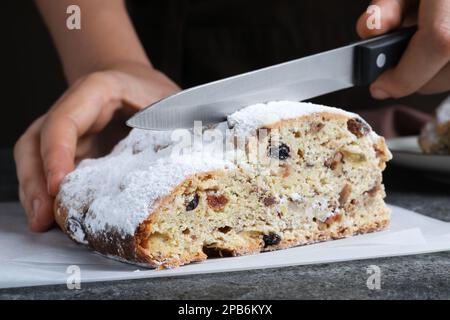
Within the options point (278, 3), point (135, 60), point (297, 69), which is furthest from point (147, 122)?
point (278, 3)

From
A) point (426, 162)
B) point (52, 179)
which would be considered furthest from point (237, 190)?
point (426, 162)

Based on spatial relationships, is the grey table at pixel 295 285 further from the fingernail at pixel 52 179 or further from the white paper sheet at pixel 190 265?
the fingernail at pixel 52 179

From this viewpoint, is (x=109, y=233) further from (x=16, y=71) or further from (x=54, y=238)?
(x=16, y=71)

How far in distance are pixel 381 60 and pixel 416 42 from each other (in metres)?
0.10

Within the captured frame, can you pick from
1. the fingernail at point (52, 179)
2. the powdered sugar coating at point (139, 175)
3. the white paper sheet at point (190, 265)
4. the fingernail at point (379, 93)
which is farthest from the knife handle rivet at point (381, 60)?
the fingernail at point (52, 179)

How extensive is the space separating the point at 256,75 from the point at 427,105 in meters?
2.26

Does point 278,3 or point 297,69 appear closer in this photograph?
point 297,69

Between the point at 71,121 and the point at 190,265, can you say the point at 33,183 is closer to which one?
the point at 71,121

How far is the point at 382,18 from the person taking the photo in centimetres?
188

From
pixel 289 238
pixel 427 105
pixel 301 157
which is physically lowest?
pixel 427 105

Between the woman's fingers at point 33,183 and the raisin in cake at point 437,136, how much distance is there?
1.27 metres

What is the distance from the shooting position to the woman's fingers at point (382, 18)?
1862mm

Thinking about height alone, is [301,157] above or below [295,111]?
below

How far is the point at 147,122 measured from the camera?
1.62m
